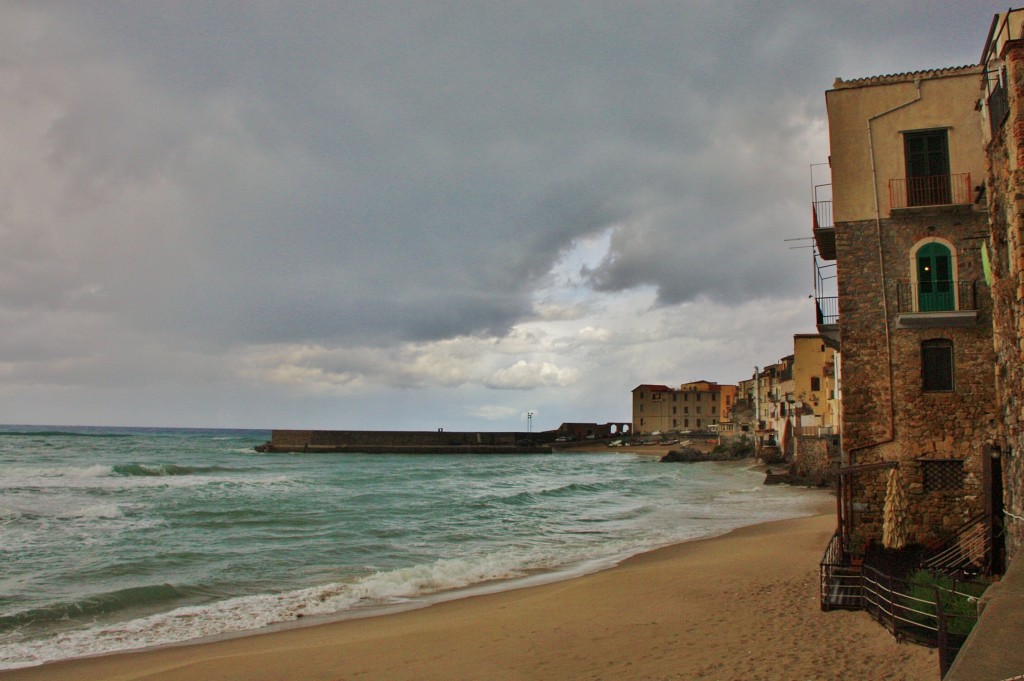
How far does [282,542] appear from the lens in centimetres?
2131

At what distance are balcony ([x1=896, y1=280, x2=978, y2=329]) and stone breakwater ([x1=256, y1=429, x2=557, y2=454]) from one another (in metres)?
80.0

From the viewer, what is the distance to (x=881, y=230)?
15.4 metres

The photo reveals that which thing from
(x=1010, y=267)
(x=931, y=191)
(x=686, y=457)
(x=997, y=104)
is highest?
(x=997, y=104)

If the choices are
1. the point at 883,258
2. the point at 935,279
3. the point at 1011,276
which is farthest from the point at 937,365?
the point at 1011,276

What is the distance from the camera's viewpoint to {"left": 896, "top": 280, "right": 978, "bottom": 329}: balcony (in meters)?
14.4

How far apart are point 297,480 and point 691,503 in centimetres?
2602

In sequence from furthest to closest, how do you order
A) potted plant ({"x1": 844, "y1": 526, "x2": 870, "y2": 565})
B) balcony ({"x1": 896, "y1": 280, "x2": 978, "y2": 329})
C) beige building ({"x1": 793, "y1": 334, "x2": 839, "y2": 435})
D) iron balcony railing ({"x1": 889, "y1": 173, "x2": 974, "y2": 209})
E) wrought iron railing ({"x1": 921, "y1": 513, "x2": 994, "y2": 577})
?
beige building ({"x1": 793, "y1": 334, "x2": 839, "y2": 435})
iron balcony railing ({"x1": 889, "y1": 173, "x2": 974, "y2": 209})
balcony ({"x1": 896, "y1": 280, "x2": 978, "y2": 329})
potted plant ({"x1": 844, "y1": 526, "x2": 870, "y2": 565})
wrought iron railing ({"x1": 921, "y1": 513, "x2": 994, "y2": 577})

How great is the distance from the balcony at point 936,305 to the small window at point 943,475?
295 centimetres

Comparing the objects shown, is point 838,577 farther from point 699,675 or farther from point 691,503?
point 691,503

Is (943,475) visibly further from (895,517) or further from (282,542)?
(282,542)

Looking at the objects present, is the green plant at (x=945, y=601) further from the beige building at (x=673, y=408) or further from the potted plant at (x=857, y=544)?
the beige building at (x=673, y=408)

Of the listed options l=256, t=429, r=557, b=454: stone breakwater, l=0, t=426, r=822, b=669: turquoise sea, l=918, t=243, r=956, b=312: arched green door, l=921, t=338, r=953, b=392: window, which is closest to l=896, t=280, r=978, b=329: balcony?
l=918, t=243, r=956, b=312: arched green door

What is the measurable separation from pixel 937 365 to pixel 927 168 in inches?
180

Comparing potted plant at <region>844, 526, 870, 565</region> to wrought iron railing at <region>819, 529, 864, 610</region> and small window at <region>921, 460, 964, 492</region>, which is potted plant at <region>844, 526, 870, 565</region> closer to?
wrought iron railing at <region>819, 529, 864, 610</region>
